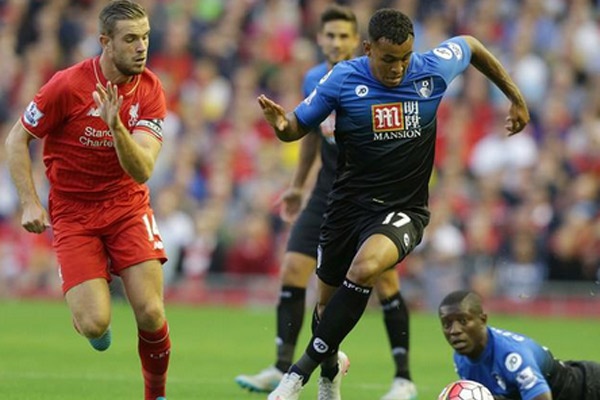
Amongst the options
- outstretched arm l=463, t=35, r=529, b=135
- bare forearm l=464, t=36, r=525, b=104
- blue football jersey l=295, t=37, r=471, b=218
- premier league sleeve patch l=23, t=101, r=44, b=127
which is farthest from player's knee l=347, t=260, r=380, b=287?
premier league sleeve patch l=23, t=101, r=44, b=127

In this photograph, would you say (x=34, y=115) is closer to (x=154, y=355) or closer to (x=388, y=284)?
(x=154, y=355)

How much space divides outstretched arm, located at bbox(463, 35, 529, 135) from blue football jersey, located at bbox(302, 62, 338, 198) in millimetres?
1641

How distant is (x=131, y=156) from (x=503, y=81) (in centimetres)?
301

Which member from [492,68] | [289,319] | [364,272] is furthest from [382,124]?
[289,319]

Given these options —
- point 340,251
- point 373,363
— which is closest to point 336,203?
point 340,251

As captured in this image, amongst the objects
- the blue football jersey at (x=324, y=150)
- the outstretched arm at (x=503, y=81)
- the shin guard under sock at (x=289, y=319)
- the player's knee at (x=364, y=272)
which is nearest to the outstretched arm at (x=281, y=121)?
the player's knee at (x=364, y=272)

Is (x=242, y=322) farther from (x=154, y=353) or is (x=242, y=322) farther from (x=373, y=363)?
(x=154, y=353)

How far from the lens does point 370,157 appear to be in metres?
9.70

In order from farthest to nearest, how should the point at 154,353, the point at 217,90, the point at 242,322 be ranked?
1. the point at 217,90
2. the point at 242,322
3. the point at 154,353

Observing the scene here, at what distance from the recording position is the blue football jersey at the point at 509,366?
30.7 feet

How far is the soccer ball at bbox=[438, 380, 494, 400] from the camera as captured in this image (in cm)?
923

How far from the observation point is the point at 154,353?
944 cm

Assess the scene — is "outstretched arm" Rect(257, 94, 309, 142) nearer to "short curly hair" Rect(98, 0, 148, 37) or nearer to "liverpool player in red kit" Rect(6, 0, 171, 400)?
"liverpool player in red kit" Rect(6, 0, 171, 400)

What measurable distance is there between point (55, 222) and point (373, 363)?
17.9ft
